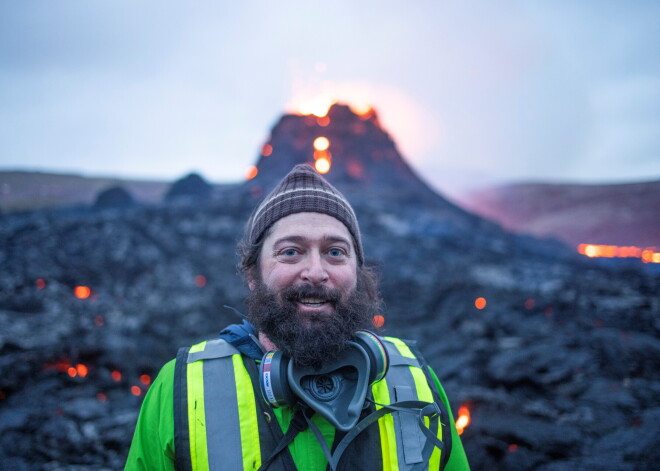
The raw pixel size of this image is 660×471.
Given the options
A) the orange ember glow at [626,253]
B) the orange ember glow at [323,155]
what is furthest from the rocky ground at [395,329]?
the orange ember glow at [323,155]

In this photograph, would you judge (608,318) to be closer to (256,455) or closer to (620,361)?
(620,361)

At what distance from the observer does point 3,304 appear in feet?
36.6

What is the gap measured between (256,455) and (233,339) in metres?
0.60

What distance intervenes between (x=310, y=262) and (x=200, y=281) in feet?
43.0

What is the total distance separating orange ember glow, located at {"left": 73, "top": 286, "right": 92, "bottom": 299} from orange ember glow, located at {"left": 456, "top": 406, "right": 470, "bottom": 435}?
446 inches

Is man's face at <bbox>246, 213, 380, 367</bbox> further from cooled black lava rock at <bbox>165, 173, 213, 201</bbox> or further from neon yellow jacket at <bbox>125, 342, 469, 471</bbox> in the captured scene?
cooled black lava rock at <bbox>165, 173, 213, 201</bbox>

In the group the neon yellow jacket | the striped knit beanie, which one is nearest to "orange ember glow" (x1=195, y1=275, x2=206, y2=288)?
the striped knit beanie

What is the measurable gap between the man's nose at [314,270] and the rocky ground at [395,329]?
168 inches

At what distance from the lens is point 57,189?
42.4 metres

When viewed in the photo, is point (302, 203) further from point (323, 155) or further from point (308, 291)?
point (323, 155)

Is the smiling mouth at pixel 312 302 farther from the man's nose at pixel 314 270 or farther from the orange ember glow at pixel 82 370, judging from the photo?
the orange ember glow at pixel 82 370

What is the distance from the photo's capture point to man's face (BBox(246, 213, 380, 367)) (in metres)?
2.11

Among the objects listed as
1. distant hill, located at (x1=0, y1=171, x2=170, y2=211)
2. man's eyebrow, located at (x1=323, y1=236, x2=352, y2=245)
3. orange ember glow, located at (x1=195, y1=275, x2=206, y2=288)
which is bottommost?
man's eyebrow, located at (x1=323, y1=236, x2=352, y2=245)

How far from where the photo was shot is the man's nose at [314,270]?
2219 millimetres
